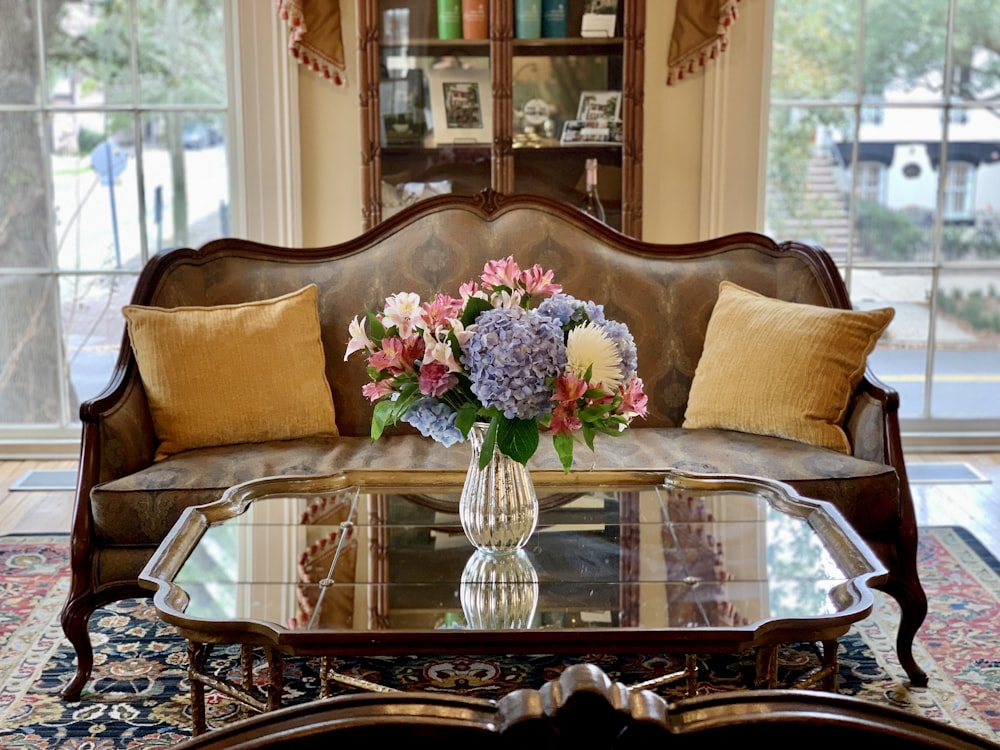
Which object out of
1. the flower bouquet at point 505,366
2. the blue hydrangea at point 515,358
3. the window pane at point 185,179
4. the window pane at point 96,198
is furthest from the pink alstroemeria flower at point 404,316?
the window pane at point 96,198

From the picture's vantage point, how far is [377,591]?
2.08m

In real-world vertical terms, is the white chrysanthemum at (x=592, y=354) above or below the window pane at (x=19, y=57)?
below

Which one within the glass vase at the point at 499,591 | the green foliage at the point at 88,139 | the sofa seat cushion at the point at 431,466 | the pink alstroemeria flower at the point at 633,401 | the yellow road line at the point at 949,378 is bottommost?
the yellow road line at the point at 949,378

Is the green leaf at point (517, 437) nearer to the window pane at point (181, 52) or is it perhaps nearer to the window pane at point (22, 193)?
the window pane at point (181, 52)

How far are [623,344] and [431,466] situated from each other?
946mm

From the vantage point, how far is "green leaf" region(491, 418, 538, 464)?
2.09 metres

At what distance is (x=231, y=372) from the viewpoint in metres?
3.18

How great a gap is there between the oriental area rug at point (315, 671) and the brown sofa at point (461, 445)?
0.10 metres

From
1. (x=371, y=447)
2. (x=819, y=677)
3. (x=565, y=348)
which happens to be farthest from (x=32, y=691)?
(x=819, y=677)

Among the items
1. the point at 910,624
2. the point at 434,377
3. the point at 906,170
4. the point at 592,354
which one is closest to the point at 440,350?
the point at 434,377

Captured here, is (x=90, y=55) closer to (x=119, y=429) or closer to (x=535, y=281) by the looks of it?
(x=119, y=429)

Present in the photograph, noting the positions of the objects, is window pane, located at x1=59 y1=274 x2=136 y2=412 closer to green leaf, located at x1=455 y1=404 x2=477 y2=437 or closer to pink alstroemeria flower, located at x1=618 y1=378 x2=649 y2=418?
green leaf, located at x1=455 y1=404 x2=477 y2=437

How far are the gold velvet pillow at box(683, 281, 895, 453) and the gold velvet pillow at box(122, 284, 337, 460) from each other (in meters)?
1.04

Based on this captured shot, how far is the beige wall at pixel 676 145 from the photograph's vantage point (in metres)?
4.32
